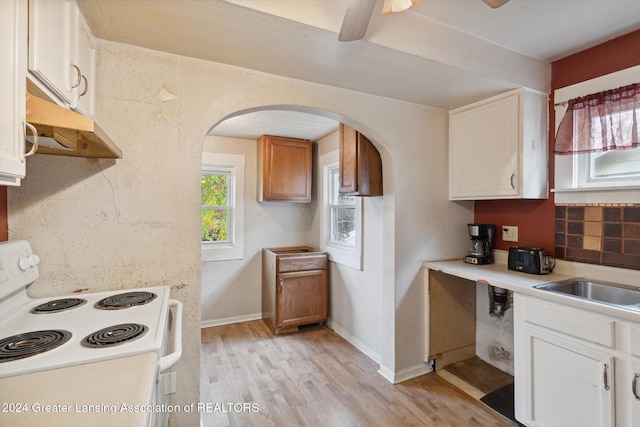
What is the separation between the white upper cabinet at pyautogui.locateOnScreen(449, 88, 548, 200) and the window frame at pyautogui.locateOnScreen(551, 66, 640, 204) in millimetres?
84

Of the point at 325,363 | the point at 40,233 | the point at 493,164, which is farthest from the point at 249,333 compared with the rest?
the point at 493,164

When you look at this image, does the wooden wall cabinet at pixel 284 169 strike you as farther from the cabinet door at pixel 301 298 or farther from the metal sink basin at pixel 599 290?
the metal sink basin at pixel 599 290

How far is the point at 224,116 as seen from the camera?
1.67m

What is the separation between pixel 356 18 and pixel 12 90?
111cm

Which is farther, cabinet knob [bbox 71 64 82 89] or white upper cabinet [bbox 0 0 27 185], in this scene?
cabinet knob [bbox 71 64 82 89]

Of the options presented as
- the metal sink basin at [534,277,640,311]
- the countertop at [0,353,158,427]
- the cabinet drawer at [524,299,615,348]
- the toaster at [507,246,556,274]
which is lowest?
the cabinet drawer at [524,299,615,348]

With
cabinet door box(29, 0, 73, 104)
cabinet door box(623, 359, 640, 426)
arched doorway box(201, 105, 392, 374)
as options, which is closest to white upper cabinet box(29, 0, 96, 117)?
cabinet door box(29, 0, 73, 104)

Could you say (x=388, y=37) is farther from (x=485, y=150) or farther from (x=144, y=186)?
(x=144, y=186)

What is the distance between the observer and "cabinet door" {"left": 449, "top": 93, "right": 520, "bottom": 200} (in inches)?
79.7

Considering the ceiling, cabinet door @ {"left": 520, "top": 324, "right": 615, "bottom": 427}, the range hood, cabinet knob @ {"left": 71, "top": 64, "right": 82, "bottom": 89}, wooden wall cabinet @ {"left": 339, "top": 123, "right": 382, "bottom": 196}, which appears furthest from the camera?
wooden wall cabinet @ {"left": 339, "top": 123, "right": 382, "bottom": 196}

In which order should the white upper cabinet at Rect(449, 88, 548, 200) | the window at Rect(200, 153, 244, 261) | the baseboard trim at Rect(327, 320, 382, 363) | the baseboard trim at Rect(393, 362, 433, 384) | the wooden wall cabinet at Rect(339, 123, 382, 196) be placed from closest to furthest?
the white upper cabinet at Rect(449, 88, 548, 200) → the baseboard trim at Rect(393, 362, 433, 384) → the wooden wall cabinet at Rect(339, 123, 382, 196) → the baseboard trim at Rect(327, 320, 382, 363) → the window at Rect(200, 153, 244, 261)

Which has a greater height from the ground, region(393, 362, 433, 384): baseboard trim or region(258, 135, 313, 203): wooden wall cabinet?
region(258, 135, 313, 203): wooden wall cabinet

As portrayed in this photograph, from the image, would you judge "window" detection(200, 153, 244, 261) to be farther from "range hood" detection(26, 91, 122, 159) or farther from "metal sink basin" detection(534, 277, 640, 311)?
"metal sink basin" detection(534, 277, 640, 311)

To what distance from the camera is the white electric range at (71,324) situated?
82 cm
